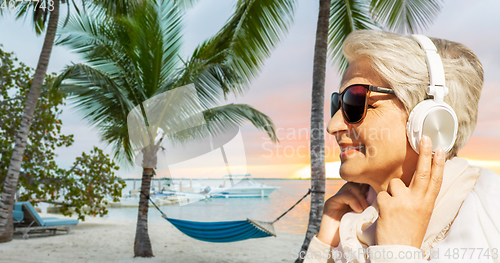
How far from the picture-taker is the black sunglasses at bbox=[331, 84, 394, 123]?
0.77m

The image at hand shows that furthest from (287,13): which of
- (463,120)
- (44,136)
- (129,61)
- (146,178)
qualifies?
(44,136)

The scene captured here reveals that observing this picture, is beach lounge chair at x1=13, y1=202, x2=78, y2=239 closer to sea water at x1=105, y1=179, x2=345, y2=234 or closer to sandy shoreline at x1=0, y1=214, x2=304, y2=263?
sandy shoreline at x1=0, y1=214, x2=304, y2=263

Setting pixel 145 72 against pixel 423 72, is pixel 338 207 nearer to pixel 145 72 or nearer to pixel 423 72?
pixel 423 72

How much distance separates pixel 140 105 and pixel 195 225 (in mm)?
2642

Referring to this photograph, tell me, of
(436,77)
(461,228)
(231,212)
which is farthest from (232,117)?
(231,212)

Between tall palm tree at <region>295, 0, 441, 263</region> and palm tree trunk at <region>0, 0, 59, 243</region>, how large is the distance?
5284mm

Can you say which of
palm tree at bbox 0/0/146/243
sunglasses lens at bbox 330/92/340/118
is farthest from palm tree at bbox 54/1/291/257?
sunglasses lens at bbox 330/92/340/118

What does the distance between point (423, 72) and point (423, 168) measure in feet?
0.72

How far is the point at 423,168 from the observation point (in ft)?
2.18

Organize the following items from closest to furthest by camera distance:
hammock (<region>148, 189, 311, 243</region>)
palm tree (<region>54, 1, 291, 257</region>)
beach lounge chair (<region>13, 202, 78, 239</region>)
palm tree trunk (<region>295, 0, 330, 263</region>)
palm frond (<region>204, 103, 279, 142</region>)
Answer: palm tree trunk (<region>295, 0, 330, 263</region>)
hammock (<region>148, 189, 311, 243</region>)
palm tree (<region>54, 1, 291, 257</region>)
palm frond (<region>204, 103, 279, 142</region>)
beach lounge chair (<region>13, 202, 78, 239</region>)

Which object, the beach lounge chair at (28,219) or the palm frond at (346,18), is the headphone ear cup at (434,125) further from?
the beach lounge chair at (28,219)

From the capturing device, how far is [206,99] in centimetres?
613

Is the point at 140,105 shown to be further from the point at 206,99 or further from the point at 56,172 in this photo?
the point at 56,172

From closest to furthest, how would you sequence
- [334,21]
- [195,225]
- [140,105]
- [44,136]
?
[195,225] → [334,21] → [140,105] → [44,136]
